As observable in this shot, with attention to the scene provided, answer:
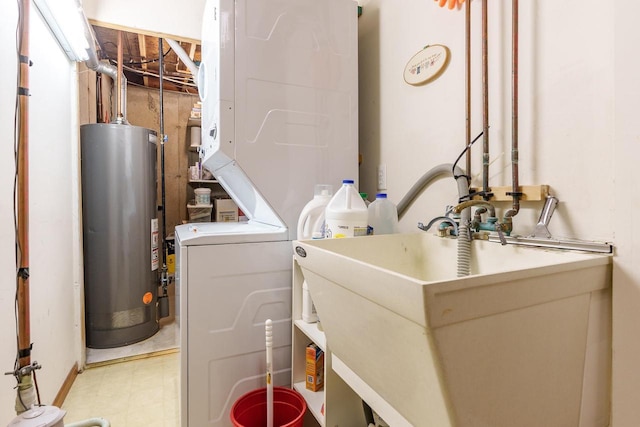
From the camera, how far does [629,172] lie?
2.36ft

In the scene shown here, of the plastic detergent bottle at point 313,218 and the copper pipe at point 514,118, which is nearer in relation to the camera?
the copper pipe at point 514,118

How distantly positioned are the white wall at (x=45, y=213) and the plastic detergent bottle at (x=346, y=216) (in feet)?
4.07

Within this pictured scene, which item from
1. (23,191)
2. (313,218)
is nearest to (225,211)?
(23,191)

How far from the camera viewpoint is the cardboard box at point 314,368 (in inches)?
54.4

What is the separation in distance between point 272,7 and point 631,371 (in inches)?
68.0

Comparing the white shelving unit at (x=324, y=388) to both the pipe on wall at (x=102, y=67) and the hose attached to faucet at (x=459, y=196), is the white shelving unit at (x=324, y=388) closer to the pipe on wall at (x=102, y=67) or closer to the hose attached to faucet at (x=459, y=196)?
the hose attached to faucet at (x=459, y=196)

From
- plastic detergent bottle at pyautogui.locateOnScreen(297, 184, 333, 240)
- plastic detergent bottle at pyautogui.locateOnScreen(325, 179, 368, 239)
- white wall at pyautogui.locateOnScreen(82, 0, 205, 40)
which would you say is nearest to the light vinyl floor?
plastic detergent bottle at pyautogui.locateOnScreen(297, 184, 333, 240)

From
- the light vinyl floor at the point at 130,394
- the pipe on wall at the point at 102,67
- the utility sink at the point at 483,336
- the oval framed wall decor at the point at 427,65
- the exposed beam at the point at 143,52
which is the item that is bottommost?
the light vinyl floor at the point at 130,394

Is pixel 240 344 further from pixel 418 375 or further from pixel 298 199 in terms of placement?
pixel 418 375

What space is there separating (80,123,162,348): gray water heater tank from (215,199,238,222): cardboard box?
1334 mm

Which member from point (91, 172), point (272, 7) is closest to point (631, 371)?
point (272, 7)

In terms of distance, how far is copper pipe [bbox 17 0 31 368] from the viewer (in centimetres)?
126

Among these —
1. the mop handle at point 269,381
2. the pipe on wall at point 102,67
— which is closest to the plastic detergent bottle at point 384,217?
the mop handle at point 269,381

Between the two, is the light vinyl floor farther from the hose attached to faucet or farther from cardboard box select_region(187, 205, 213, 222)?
cardboard box select_region(187, 205, 213, 222)
